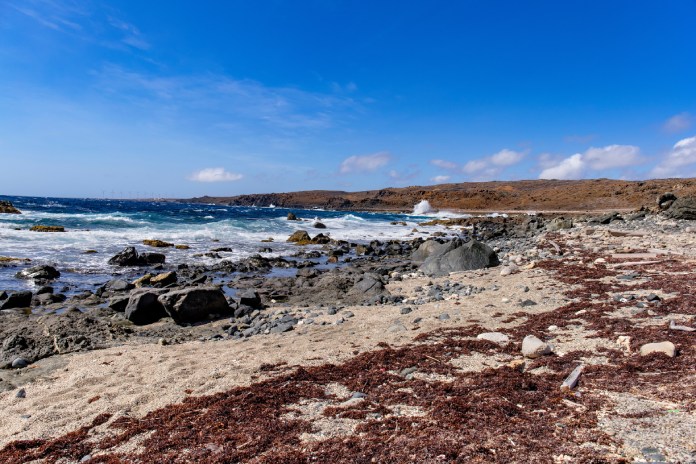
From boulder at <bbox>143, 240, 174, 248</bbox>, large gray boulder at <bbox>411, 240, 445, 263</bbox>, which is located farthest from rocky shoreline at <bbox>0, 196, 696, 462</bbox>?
boulder at <bbox>143, 240, 174, 248</bbox>

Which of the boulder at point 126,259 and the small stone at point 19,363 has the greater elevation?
the boulder at point 126,259

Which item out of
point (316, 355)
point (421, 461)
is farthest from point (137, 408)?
point (421, 461)

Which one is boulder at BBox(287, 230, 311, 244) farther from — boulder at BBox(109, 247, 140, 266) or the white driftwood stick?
the white driftwood stick

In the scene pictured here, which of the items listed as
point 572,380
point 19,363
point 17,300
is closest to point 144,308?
point 19,363

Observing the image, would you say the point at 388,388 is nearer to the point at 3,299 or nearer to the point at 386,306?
the point at 386,306

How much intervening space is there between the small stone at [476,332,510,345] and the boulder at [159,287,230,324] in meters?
6.69

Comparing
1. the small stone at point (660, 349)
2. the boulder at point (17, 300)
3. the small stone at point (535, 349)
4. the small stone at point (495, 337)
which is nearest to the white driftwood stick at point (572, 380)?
the small stone at point (535, 349)

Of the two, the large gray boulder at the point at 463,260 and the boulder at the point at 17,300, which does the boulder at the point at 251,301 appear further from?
the large gray boulder at the point at 463,260

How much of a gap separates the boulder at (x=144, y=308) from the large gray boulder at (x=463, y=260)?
8884 millimetres

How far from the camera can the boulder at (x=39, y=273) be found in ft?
46.5

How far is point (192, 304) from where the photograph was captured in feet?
32.2

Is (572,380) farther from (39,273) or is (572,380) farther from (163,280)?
(39,273)

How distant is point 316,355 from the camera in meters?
6.39

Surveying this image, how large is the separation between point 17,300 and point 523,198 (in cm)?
10026
